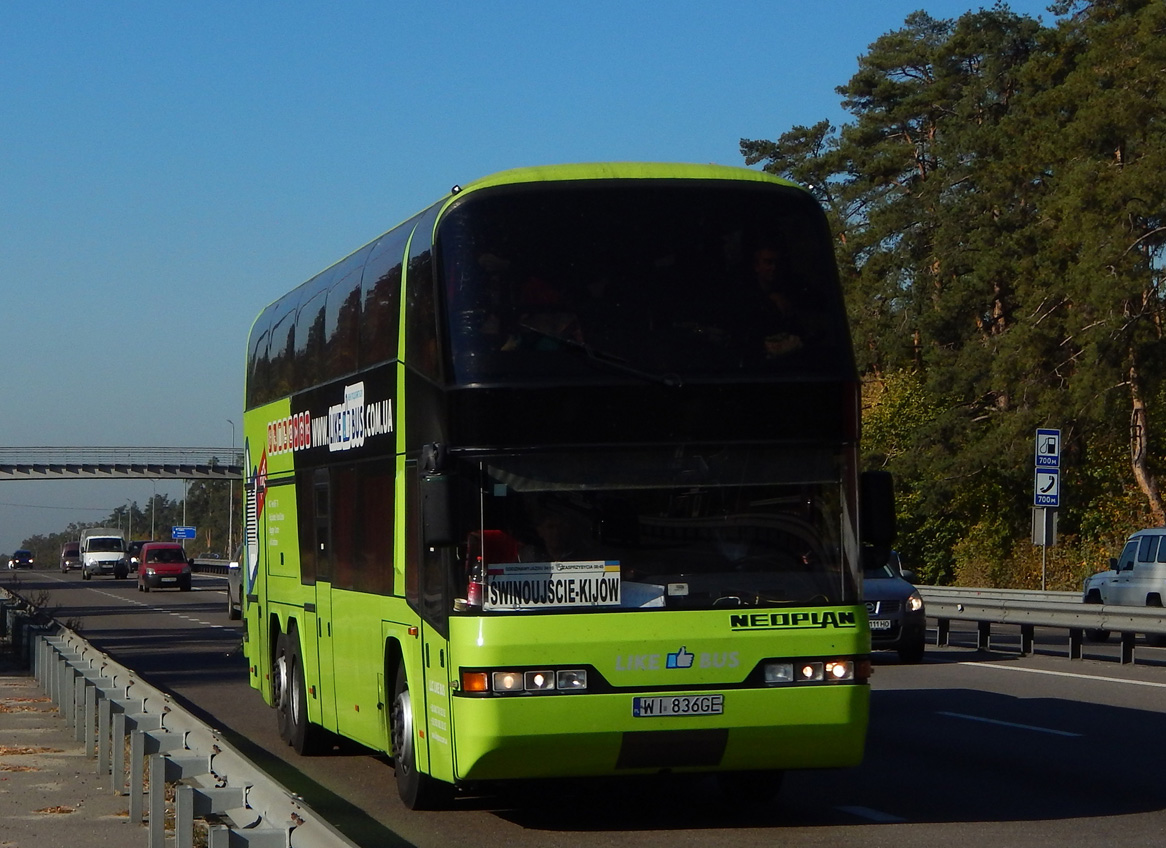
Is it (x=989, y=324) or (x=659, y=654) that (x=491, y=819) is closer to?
(x=659, y=654)

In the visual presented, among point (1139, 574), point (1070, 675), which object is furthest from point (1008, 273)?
point (1070, 675)

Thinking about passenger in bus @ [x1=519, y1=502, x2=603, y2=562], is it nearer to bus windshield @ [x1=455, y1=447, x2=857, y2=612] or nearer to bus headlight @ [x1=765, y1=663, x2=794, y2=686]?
bus windshield @ [x1=455, y1=447, x2=857, y2=612]

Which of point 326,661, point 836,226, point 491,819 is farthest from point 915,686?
point 836,226

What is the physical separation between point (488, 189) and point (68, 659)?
24.7ft

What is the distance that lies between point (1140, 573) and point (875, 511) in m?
20.9

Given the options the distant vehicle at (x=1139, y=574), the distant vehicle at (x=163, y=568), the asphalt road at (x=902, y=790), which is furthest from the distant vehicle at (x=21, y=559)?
the asphalt road at (x=902, y=790)

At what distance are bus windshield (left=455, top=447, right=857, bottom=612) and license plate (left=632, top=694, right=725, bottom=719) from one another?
1.57ft

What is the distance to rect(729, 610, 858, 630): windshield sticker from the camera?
9.83 m

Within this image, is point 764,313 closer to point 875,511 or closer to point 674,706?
point 875,511

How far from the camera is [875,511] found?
33.3ft

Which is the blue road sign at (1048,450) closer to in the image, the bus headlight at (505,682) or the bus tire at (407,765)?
the bus tire at (407,765)

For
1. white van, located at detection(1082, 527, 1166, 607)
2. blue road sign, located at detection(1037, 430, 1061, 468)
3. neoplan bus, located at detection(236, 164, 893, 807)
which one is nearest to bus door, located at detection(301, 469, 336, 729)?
neoplan bus, located at detection(236, 164, 893, 807)

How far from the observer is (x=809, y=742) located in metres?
9.91

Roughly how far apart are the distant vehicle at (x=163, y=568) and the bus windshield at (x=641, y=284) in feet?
187
